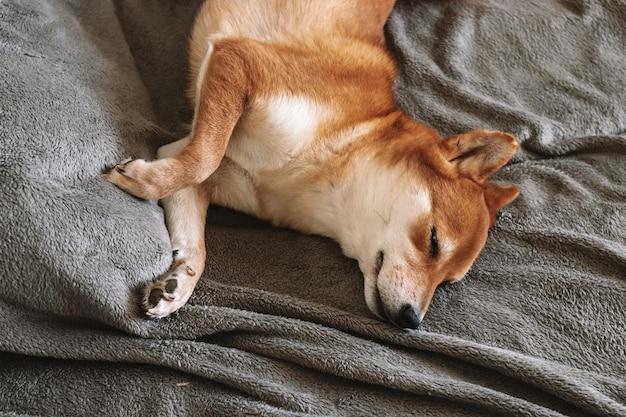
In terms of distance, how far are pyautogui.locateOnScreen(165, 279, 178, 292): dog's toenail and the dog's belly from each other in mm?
573

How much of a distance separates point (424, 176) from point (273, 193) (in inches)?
22.3

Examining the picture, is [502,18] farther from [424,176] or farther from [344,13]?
[424,176]

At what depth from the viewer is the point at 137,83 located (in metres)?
2.31

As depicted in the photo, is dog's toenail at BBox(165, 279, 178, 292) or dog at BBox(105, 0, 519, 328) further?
dog at BBox(105, 0, 519, 328)

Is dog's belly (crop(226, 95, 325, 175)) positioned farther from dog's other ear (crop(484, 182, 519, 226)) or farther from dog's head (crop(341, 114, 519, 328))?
dog's other ear (crop(484, 182, 519, 226))

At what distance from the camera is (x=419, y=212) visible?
204 cm

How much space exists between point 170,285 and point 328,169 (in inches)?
28.8

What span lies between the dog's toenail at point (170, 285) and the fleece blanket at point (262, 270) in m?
0.08

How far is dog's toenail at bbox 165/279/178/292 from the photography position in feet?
5.67

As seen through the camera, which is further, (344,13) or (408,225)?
(344,13)

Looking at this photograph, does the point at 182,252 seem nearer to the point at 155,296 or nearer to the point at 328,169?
the point at 155,296

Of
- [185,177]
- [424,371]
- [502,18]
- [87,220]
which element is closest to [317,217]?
[185,177]

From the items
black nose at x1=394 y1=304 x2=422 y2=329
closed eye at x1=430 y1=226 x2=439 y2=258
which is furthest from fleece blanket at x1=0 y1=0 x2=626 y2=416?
closed eye at x1=430 y1=226 x2=439 y2=258

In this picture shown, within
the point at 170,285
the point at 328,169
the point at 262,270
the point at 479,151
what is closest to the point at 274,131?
the point at 328,169
